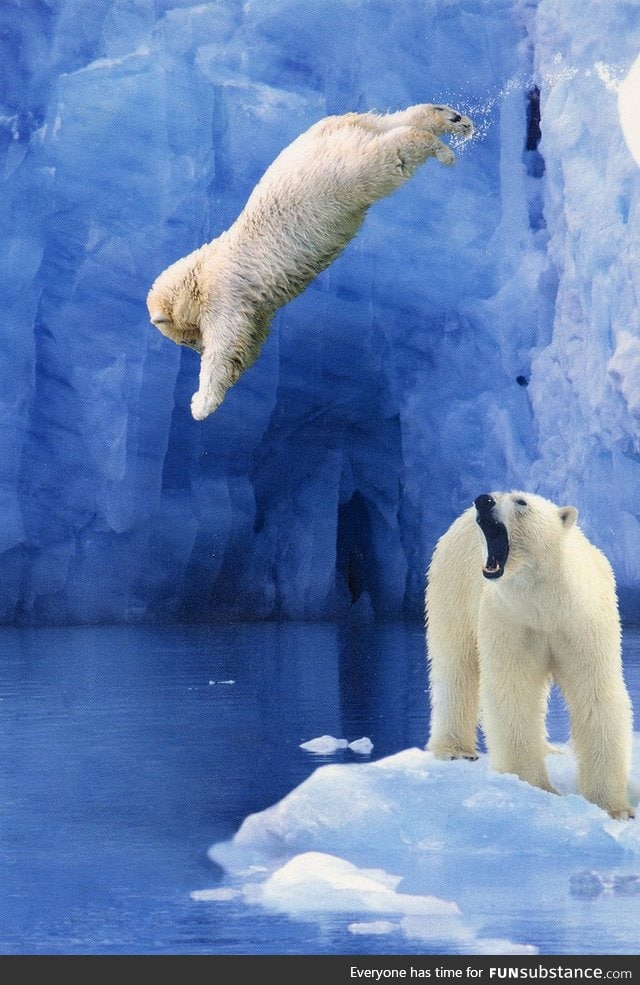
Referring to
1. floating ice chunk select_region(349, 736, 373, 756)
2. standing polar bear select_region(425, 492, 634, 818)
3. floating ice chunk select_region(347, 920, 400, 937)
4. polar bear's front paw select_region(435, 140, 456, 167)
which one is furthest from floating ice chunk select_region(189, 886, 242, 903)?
floating ice chunk select_region(349, 736, 373, 756)

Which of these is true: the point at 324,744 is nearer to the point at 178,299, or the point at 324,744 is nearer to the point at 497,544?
the point at 497,544

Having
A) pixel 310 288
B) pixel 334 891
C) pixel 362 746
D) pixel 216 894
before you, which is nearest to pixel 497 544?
pixel 334 891

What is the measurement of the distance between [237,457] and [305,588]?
5.04 ft

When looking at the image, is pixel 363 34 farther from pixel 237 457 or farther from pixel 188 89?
pixel 237 457

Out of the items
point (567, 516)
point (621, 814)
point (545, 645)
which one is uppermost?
point (567, 516)

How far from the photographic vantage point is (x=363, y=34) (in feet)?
39.0

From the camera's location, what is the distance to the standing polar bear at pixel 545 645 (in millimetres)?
3586

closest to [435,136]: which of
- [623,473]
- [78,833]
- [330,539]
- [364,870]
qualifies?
[364,870]

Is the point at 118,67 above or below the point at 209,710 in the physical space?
above

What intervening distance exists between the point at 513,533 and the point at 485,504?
0.10 metres

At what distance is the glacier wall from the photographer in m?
11.4

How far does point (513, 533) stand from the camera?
3551mm

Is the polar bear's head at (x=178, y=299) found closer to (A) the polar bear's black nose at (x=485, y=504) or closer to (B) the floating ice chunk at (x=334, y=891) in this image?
(A) the polar bear's black nose at (x=485, y=504)

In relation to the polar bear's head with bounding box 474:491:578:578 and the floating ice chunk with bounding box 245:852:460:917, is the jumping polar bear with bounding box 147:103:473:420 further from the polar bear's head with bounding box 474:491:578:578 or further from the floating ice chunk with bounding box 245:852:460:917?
the floating ice chunk with bounding box 245:852:460:917
